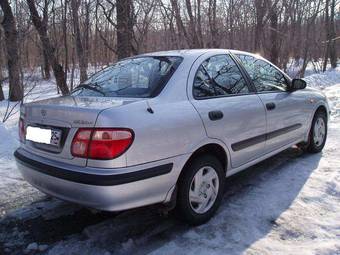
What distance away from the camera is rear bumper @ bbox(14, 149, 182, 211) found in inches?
101

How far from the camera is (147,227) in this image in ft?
10.6

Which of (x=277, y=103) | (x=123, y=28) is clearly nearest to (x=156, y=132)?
(x=277, y=103)

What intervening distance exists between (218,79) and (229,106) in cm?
32

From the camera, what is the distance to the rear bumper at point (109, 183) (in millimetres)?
2570

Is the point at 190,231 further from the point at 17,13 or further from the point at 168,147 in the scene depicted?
the point at 17,13

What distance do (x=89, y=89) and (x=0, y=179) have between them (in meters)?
1.95

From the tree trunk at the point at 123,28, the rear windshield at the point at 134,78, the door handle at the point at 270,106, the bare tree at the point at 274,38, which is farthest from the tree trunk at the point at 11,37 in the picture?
the bare tree at the point at 274,38

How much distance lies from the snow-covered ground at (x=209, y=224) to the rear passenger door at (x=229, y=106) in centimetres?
51

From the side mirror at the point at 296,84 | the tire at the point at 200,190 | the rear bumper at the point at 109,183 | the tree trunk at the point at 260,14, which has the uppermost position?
the tree trunk at the point at 260,14

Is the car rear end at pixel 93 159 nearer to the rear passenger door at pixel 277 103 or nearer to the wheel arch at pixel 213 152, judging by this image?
the wheel arch at pixel 213 152

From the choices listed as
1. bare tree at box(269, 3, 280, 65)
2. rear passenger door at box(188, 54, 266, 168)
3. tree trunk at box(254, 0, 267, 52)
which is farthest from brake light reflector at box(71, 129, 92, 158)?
bare tree at box(269, 3, 280, 65)

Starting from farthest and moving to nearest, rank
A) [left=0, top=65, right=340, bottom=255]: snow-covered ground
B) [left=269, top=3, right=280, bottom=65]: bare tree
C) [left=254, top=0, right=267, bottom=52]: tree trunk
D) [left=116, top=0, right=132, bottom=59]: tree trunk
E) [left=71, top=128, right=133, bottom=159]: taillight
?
[left=269, top=3, right=280, bottom=65]: bare tree → [left=254, top=0, right=267, bottom=52]: tree trunk → [left=116, top=0, right=132, bottom=59]: tree trunk → [left=0, top=65, right=340, bottom=255]: snow-covered ground → [left=71, top=128, right=133, bottom=159]: taillight

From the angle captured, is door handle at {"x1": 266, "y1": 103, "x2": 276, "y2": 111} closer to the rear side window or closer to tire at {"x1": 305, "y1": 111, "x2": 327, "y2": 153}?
the rear side window

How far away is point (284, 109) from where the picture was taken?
4.36m
